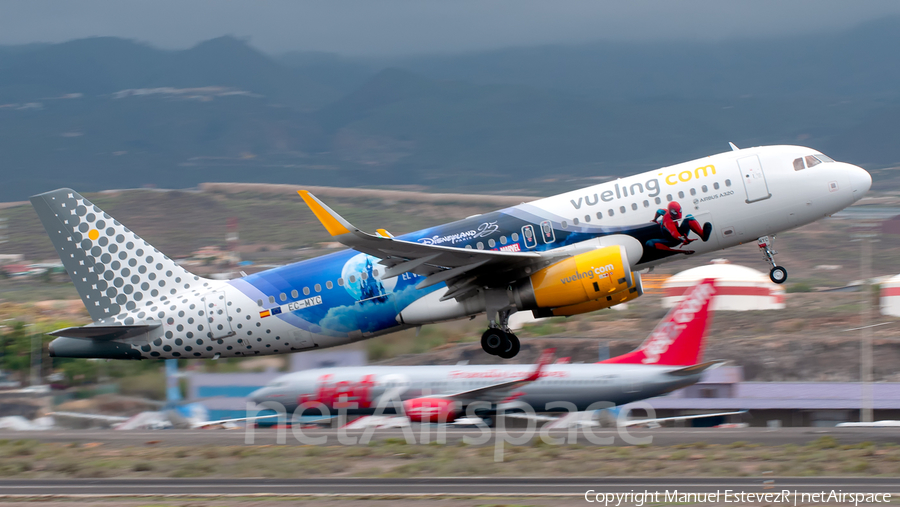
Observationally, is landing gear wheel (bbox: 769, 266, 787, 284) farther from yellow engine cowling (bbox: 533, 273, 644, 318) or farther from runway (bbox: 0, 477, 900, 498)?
runway (bbox: 0, 477, 900, 498)

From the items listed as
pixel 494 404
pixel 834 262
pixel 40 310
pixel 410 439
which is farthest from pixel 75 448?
pixel 834 262

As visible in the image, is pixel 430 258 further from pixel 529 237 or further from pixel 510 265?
pixel 529 237

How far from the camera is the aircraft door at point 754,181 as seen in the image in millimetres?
27359

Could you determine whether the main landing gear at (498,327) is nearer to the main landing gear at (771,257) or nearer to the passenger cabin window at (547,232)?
the passenger cabin window at (547,232)

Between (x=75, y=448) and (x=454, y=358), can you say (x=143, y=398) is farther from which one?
(x=454, y=358)

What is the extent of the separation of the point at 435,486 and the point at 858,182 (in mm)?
15355

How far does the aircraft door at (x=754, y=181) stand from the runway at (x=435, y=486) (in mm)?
7983

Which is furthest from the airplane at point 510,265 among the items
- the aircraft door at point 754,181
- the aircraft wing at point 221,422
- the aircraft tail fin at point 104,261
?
the aircraft wing at point 221,422

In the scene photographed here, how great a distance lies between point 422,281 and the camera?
27.6 m

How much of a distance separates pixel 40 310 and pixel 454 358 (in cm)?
4589

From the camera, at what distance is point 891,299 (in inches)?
2771

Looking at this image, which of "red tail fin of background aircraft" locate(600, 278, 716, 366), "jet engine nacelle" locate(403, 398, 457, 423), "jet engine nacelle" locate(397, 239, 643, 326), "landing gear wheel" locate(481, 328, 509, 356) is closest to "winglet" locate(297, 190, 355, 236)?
"jet engine nacelle" locate(397, 239, 643, 326)

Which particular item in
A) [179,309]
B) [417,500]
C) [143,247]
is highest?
[143,247]

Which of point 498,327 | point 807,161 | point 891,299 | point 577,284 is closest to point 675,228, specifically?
point 577,284
